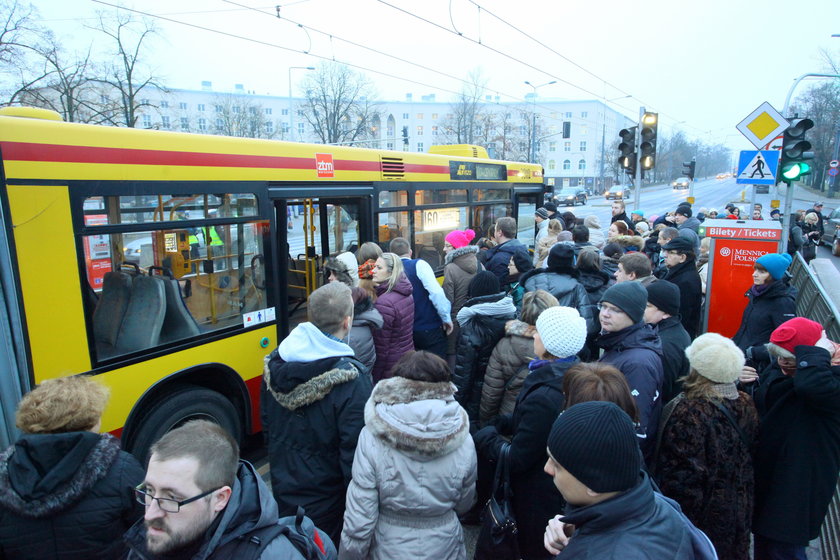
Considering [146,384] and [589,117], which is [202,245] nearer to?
[146,384]

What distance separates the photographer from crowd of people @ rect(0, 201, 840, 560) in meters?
1.61

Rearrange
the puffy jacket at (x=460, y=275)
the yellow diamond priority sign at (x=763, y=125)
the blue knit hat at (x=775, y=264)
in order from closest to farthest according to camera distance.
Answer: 1. the blue knit hat at (x=775, y=264)
2. the puffy jacket at (x=460, y=275)
3. the yellow diamond priority sign at (x=763, y=125)

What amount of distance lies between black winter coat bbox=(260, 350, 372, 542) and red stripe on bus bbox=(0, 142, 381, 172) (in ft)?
6.38

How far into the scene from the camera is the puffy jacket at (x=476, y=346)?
360 cm

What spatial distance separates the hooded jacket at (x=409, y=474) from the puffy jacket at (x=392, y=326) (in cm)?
→ 188

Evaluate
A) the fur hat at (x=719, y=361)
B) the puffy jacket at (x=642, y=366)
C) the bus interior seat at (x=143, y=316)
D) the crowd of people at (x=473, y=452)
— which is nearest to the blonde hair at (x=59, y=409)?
the crowd of people at (x=473, y=452)

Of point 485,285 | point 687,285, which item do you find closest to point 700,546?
point 485,285

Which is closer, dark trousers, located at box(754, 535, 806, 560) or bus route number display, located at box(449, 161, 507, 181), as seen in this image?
dark trousers, located at box(754, 535, 806, 560)

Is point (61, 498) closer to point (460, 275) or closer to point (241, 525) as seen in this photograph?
point (241, 525)

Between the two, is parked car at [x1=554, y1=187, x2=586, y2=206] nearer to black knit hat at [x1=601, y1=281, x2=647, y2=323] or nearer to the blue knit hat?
the blue knit hat

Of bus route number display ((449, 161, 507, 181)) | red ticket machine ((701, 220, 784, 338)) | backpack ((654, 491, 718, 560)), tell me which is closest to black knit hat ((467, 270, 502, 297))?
backpack ((654, 491, 718, 560))

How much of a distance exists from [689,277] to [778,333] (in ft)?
10.0

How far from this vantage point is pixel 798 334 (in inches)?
110

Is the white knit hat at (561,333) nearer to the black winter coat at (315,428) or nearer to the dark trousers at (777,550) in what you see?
the black winter coat at (315,428)
